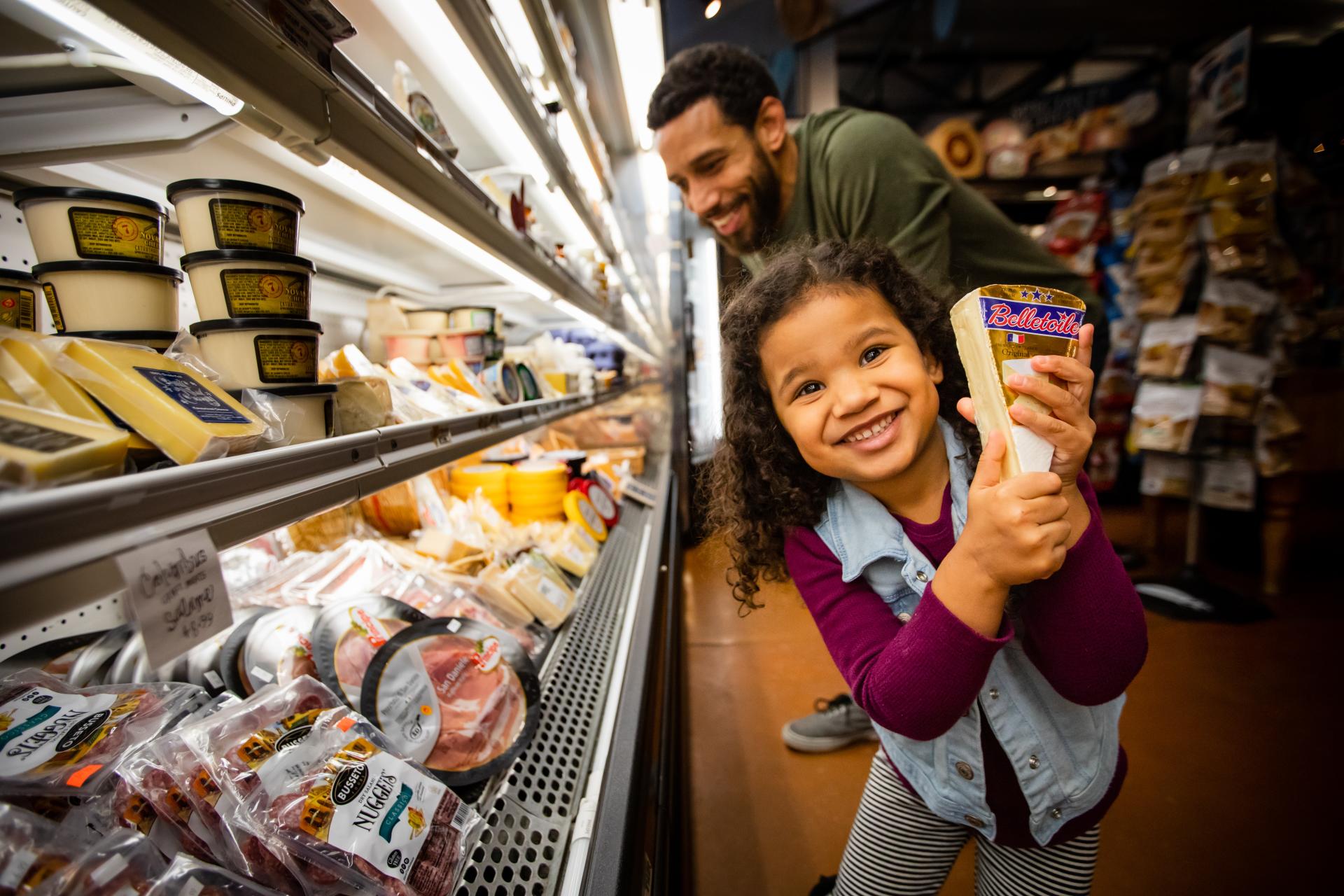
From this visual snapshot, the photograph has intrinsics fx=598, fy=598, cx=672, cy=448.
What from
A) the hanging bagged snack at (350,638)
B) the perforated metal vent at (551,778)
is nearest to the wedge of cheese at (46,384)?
the hanging bagged snack at (350,638)

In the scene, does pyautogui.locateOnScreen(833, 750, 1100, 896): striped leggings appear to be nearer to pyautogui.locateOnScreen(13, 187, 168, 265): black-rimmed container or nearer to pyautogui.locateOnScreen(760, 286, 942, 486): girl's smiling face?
pyautogui.locateOnScreen(760, 286, 942, 486): girl's smiling face

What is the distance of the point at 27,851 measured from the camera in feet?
1.63

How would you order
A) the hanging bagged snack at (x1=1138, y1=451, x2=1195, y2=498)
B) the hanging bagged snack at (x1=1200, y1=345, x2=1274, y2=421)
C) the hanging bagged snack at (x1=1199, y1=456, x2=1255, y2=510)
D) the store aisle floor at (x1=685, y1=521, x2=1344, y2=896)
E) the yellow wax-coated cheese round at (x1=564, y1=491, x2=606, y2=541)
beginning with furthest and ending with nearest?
the hanging bagged snack at (x1=1138, y1=451, x2=1195, y2=498), the hanging bagged snack at (x1=1199, y1=456, x2=1255, y2=510), the hanging bagged snack at (x1=1200, y1=345, x2=1274, y2=421), the yellow wax-coated cheese round at (x1=564, y1=491, x2=606, y2=541), the store aisle floor at (x1=685, y1=521, x2=1344, y2=896)

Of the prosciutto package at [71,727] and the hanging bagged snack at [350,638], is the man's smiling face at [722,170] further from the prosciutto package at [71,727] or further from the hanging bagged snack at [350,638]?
the prosciutto package at [71,727]

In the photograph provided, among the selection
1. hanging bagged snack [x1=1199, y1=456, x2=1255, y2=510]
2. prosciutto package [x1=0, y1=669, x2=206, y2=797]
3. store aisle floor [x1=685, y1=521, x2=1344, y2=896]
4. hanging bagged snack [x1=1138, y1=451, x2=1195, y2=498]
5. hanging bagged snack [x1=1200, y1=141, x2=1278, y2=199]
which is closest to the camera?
prosciutto package [x1=0, y1=669, x2=206, y2=797]

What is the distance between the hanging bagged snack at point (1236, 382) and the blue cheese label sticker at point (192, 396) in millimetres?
3852

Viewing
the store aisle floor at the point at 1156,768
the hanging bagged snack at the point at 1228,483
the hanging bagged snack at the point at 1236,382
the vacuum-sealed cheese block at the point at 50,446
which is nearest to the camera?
the vacuum-sealed cheese block at the point at 50,446

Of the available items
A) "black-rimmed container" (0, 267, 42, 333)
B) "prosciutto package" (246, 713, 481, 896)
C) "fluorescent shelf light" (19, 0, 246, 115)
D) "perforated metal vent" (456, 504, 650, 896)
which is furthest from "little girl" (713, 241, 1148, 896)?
"black-rimmed container" (0, 267, 42, 333)

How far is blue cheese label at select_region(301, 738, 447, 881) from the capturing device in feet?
2.14

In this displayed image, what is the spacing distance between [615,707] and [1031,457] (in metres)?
0.98

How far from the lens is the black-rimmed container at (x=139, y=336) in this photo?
2.13 ft

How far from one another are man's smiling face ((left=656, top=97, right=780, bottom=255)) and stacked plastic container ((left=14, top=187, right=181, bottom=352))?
1251 millimetres

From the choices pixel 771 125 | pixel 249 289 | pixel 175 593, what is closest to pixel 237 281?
pixel 249 289

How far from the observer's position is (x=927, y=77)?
633 cm
